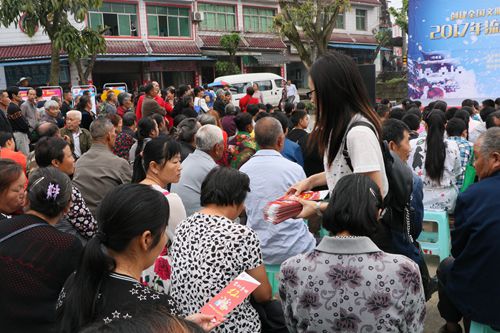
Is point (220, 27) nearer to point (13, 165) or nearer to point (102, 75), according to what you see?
point (102, 75)

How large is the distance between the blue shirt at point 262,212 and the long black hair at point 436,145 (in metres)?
1.70

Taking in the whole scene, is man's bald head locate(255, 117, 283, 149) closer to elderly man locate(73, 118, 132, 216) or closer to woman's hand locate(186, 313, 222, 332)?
elderly man locate(73, 118, 132, 216)

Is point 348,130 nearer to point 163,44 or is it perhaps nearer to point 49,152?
point 49,152

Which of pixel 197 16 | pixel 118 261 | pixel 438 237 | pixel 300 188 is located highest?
pixel 197 16

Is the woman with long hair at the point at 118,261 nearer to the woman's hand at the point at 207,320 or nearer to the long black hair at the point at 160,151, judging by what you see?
the woman's hand at the point at 207,320

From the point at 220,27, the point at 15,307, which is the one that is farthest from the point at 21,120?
the point at 220,27

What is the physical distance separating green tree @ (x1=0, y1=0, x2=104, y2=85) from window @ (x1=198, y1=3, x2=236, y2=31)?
12.7m

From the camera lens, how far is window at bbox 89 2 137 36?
70.5ft

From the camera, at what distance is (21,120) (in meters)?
7.43

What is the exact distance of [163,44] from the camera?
23.7 m

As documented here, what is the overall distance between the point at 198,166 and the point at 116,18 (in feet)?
66.9

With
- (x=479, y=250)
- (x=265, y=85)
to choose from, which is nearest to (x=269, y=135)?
(x=479, y=250)

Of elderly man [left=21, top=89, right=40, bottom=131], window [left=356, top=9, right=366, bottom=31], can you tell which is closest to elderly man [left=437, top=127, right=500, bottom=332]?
elderly man [left=21, top=89, right=40, bottom=131]

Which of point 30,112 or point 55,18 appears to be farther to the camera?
point 55,18
